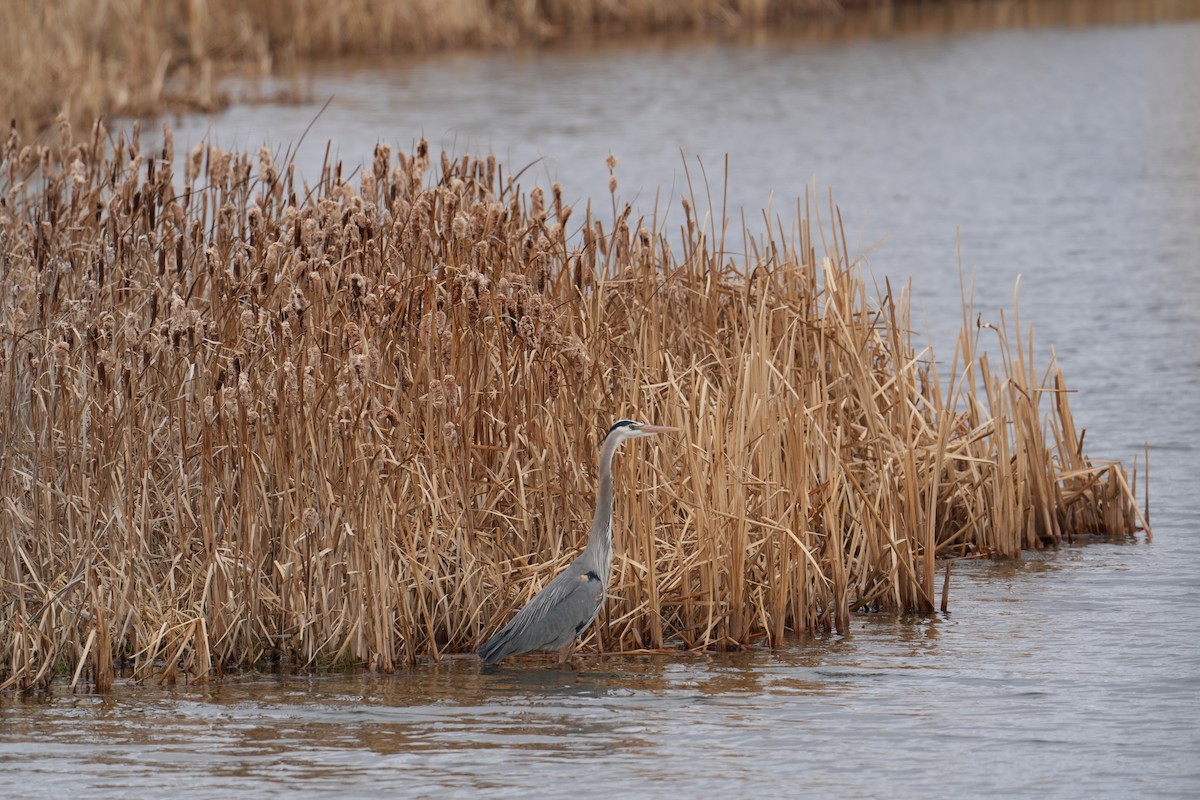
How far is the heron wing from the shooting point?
6449 mm

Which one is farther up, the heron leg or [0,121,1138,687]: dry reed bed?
[0,121,1138,687]: dry reed bed

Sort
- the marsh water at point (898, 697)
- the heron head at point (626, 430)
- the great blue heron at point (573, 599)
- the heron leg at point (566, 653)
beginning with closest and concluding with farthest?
the marsh water at point (898, 697) → the heron head at point (626, 430) → the great blue heron at point (573, 599) → the heron leg at point (566, 653)

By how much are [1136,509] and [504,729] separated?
384cm

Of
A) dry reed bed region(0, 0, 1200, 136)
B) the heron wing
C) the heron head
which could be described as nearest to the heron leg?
the heron wing

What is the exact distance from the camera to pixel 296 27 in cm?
2734

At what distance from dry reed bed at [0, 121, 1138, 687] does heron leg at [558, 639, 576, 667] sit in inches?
4.8

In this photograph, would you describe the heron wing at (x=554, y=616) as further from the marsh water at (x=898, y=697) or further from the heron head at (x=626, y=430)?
the heron head at (x=626, y=430)

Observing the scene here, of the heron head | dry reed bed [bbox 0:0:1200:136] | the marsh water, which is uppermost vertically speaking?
dry reed bed [bbox 0:0:1200:136]

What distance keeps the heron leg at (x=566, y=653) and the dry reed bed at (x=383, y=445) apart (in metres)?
0.12

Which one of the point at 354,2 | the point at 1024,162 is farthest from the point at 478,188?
the point at 354,2

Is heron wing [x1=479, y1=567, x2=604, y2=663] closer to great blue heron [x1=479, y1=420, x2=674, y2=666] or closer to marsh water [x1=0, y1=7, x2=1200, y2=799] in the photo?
great blue heron [x1=479, y1=420, x2=674, y2=666]

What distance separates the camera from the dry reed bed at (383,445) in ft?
21.7

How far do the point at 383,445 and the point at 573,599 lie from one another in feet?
3.03

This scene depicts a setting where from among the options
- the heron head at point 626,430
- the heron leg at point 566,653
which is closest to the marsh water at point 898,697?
the heron leg at point 566,653
